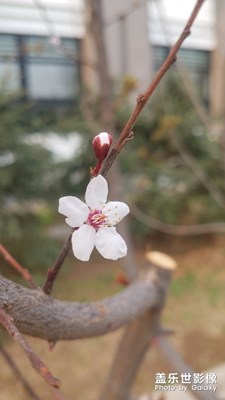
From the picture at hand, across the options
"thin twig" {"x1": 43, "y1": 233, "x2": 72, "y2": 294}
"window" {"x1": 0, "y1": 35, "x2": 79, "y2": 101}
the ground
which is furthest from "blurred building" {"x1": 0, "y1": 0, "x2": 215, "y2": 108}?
"thin twig" {"x1": 43, "y1": 233, "x2": 72, "y2": 294}

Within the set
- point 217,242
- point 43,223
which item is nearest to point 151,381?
point 43,223

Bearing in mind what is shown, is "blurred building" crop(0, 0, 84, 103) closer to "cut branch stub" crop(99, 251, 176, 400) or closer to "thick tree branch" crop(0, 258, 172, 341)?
"cut branch stub" crop(99, 251, 176, 400)

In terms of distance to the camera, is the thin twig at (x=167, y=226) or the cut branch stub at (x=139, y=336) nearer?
the cut branch stub at (x=139, y=336)

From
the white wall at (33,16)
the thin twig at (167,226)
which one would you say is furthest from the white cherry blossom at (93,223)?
the white wall at (33,16)

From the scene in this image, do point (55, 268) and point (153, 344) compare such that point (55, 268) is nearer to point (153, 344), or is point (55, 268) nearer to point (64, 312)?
point (64, 312)

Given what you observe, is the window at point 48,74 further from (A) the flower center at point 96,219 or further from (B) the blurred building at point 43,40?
(A) the flower center at point 96,219

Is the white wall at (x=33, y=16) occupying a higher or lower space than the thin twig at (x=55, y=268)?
higher
